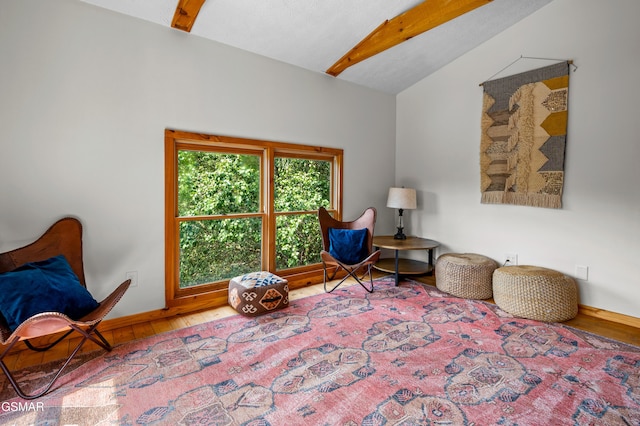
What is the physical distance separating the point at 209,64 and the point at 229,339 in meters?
2.54

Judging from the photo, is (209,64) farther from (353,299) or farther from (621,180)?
(621,180)

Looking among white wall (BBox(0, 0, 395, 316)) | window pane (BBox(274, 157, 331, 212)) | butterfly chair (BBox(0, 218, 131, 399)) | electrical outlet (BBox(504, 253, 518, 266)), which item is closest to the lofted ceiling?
white wall (BBox(0, 0, 395, 316))

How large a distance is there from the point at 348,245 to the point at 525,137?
89.4 inches

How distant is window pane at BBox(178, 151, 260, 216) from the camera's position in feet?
10.3

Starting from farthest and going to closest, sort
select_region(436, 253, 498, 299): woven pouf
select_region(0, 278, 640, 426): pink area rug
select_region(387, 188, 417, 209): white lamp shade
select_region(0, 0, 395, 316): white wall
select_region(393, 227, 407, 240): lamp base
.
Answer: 1. select_region(393, 227, 407, 240): lamp base
2. select_region(387, 188, 417, 209): white lamp shade
3. select_region(436, 253, 498, 299): woven pouf
4. select_region(0, 0, 395, 316): white wall
5. select_region(0, 278, 640, 426): pink area rug

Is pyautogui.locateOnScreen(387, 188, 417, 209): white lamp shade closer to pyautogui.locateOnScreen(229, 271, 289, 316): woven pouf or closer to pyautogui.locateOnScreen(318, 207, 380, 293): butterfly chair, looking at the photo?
pyautogui.locateOnScreen(318, 207, 380, 293): butterfly chair

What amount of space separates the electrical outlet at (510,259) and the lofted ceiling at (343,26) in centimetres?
251

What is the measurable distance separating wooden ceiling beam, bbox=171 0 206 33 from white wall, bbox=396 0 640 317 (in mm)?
3104

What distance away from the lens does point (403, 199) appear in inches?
164

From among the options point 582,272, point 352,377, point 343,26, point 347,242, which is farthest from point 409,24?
point 352,377

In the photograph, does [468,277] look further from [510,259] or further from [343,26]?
[343,26]

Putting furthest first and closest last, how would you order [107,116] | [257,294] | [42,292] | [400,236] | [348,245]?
[400,236], [348,245], [257,294], [107,116], [42,292]

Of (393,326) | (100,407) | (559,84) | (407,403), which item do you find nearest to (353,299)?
(393,326)

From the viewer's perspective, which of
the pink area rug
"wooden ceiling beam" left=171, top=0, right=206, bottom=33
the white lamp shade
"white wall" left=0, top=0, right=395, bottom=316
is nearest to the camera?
the pink area rug
